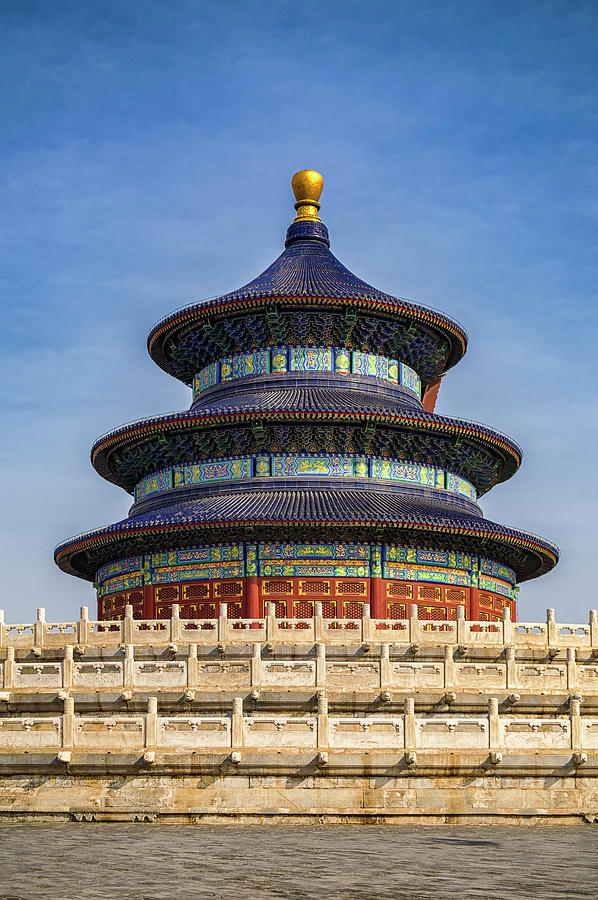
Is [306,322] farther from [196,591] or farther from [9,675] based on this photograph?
[9,675]

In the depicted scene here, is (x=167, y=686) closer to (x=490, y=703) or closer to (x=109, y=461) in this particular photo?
(x=490, y=703)

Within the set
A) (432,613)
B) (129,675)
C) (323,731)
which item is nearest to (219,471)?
(432,613)

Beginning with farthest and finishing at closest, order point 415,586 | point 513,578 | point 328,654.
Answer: point 513,578 → point 415,586 → point 328,654

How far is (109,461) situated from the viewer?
48.5 meters

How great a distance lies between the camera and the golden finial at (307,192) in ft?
173

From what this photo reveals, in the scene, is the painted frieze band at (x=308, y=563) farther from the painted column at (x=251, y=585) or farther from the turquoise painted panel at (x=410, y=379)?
the turquoise painted panel at (x=410, y=379)

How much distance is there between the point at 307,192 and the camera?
53.1 meters

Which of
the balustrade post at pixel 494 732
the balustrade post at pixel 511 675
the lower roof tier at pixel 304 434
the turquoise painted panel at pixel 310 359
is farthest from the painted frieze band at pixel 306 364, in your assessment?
the balustrade post at pixel 494 732

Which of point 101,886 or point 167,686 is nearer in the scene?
point 101,886

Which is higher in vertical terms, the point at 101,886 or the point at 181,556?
the point at 181,556

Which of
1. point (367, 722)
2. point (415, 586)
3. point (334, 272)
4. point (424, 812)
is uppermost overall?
point (334, 272)

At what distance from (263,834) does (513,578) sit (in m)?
28.5

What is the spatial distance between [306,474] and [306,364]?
17.0 ft

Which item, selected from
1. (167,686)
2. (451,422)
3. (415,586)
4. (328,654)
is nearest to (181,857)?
(167,686)
